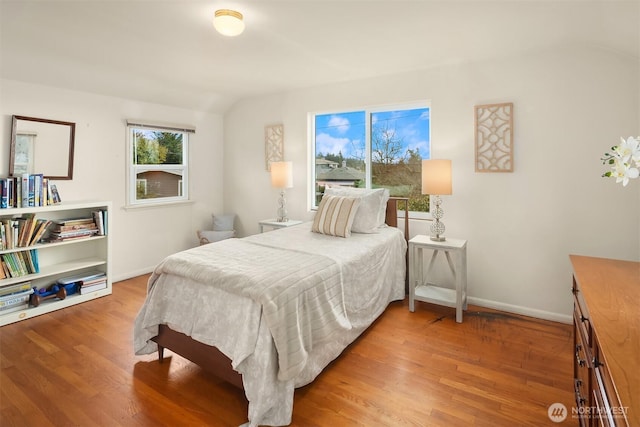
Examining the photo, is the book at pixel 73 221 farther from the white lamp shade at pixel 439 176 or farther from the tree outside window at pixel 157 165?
the white lamp shade at pixel 439 176

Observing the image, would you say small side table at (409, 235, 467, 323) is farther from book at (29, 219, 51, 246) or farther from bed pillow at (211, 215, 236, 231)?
book at (29, 219, 51, 246)

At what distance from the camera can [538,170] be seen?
2.89 m

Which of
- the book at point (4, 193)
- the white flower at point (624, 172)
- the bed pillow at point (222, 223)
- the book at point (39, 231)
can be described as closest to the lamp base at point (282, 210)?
the bed pillow at point (222, 223)

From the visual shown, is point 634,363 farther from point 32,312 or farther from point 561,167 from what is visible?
point 32,312

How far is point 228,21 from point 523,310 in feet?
10.8

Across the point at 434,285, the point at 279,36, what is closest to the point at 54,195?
the point at 279,36

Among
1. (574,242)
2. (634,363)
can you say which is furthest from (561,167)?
(634,363)

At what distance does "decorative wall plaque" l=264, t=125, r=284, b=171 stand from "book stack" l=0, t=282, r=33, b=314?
2777mm

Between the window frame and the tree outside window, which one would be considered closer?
the window frame

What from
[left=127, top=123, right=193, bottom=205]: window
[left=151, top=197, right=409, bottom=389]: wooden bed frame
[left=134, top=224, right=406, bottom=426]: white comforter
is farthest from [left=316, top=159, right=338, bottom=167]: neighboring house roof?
[left=151, top=197, right=409, bottom=389]: wooden bed frame

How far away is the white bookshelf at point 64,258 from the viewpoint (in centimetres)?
293

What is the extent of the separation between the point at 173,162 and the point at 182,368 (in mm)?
3039

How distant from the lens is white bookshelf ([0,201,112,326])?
2.93 meters

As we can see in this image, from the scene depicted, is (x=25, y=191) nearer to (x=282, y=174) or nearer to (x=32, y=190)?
(x=32, y=190)
